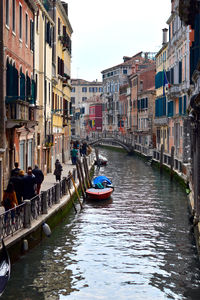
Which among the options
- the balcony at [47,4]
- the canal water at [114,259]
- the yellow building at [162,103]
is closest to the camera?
the canal water at [114,259]

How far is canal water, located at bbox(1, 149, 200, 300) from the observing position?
478 inches

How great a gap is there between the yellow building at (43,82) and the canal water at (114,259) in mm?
5199

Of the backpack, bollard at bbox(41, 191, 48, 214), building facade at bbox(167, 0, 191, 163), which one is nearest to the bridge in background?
building facade at bbox(167, 0, 191, 163)

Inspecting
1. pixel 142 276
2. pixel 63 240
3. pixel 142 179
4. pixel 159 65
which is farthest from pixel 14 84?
pixel 159 65

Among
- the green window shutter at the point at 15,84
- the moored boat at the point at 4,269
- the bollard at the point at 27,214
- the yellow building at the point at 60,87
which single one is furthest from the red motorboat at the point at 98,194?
the moored boat at the point at 4,269

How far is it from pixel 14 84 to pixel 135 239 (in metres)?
6.47

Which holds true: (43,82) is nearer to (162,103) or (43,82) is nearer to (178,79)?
(178,79)

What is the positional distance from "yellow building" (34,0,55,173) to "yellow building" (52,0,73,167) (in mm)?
2067

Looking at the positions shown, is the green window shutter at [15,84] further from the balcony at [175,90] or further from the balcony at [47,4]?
the balcony at [175,90]

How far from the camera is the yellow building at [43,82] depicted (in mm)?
26484

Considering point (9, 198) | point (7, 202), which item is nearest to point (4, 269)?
point (7, 202)

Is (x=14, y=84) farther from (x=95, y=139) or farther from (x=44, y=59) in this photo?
(x=95, y=139)

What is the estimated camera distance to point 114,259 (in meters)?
14.9

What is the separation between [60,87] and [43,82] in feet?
30.0
